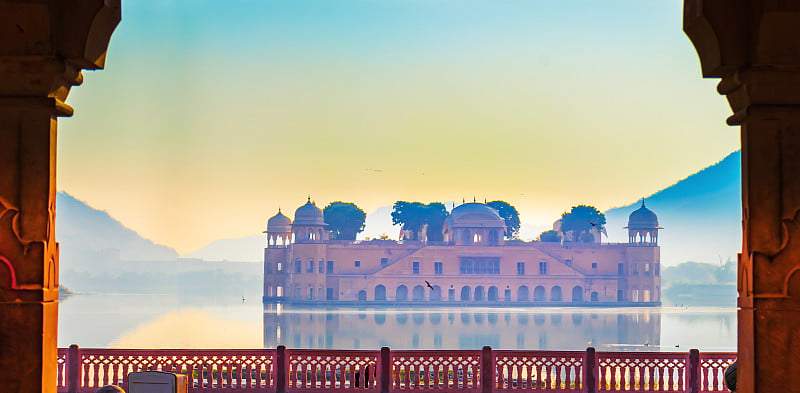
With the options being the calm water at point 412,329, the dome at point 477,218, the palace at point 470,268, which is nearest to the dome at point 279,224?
the palace at point 470,268

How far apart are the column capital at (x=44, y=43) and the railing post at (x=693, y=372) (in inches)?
229

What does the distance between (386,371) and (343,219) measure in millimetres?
70129

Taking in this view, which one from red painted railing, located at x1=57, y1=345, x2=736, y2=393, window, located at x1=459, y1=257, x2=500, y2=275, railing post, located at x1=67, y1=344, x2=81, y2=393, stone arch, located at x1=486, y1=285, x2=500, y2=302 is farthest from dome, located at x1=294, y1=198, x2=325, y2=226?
railing post, located at x1=67, y1=344, x2=81, y2=393

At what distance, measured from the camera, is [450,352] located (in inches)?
317

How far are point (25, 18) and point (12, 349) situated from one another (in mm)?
1194

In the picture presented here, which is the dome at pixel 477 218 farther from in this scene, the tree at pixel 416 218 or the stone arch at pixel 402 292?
the tree at pixel 416 218

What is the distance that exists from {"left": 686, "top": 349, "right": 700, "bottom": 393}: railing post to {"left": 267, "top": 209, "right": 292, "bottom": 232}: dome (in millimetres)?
62670

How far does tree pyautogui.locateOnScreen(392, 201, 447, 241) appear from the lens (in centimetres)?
7969

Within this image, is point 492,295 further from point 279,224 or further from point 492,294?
point 279,224

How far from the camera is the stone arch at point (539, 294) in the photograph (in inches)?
2611

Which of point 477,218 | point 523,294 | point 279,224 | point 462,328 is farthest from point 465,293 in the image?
point 279,224

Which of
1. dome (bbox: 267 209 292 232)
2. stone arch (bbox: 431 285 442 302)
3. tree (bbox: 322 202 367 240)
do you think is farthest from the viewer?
tree (bbox: 322 202 367 240)

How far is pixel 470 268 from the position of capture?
66.4 m

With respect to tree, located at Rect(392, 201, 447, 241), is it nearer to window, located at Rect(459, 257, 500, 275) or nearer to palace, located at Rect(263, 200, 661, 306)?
palace, located at Rect(263, 200, 661, 306)
